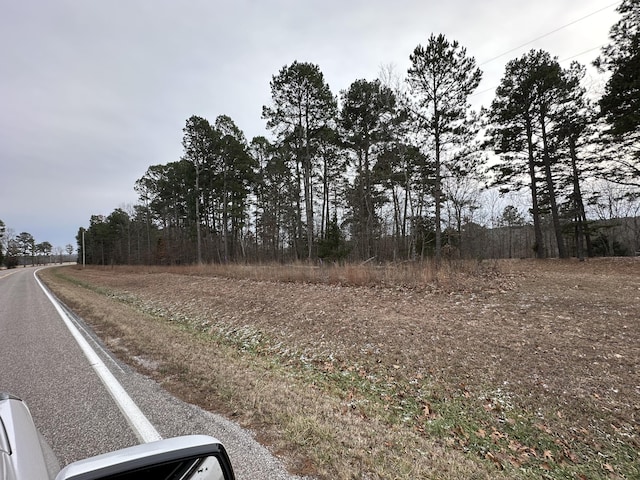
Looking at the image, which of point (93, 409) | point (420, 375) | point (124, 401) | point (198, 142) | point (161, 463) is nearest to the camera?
point (161, 463)

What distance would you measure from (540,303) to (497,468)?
634 cm

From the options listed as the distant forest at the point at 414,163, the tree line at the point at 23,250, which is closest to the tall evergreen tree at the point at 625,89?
the distant forest at the point at 414,163

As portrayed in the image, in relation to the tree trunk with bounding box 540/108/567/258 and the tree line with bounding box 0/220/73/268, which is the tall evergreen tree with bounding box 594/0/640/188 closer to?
the tree trunk with bounding box 540/108/567/258

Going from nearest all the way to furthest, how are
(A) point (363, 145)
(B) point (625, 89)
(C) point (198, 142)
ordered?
(B) point (625, 89) → (A) point (363, 145) → (C) point (198, 142)

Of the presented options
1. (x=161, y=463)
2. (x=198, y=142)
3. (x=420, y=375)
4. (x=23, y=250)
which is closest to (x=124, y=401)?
(x=161, y=463)

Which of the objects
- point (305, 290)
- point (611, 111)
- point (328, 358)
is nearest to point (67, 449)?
point (328, 358)

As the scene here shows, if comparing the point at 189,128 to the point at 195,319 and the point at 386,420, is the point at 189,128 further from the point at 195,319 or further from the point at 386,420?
the point at 386,420

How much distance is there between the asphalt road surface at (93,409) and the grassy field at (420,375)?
0.69ft

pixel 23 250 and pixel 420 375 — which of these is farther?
pixel 23 250

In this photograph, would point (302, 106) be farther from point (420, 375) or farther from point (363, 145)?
point (420, 375)

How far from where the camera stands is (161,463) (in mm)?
1025

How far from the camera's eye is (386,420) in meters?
3.49

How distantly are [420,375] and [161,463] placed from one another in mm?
4395

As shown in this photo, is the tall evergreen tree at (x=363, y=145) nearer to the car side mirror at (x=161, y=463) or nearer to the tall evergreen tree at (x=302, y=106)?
the tall evergreen tree at (x=302, y=106)
